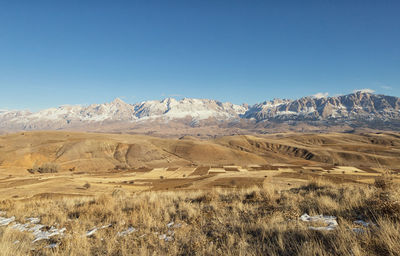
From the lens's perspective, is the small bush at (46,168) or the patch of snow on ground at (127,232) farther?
the small bush at (46,168)

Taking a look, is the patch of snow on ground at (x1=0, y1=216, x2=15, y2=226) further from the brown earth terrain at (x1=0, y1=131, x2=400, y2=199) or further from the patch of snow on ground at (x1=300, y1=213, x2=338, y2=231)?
the brown earth terrain at (x1=0, y1=131, x2=400, y2=199)

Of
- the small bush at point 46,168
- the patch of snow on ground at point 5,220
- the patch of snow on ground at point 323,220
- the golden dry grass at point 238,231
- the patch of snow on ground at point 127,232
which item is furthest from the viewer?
the small bush at point 46,168

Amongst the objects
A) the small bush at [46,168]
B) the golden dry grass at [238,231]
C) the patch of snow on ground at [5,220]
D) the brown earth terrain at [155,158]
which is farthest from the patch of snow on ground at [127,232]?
the small bush at [46,168]

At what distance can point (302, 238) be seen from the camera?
5957 mm

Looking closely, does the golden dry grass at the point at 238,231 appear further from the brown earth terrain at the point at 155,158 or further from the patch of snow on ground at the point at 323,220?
→ the brown earth terrain at the point at 155,158

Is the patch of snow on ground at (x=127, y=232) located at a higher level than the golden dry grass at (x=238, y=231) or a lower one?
lower

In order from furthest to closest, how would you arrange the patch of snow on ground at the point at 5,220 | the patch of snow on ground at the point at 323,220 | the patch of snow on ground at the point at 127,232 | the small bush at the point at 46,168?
the small bush at the point at 46,168, the patch of snow on ground at the point at 5,220, the patch of snow on ground at the point at 127,232, the patch of snow on ground at the point at 323,220

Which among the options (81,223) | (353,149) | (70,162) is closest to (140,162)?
(70,162)

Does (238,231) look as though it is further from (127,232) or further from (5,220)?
(5,220)

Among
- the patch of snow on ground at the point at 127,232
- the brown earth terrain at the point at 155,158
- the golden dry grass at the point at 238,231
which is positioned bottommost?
the brown earth terrain at the point at 155,158

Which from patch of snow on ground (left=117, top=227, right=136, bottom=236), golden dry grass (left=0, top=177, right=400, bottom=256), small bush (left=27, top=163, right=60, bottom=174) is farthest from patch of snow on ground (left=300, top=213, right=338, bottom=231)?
small bush (left=27, top=163, right=60, bottom=174)

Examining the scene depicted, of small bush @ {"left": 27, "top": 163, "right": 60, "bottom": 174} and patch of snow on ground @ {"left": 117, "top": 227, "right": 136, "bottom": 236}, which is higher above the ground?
patch of snow on ground @ {"left": 117, "top": 227, "right": 136, "bottom": 236}

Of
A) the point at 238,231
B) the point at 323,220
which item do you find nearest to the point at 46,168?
the point at 238,231

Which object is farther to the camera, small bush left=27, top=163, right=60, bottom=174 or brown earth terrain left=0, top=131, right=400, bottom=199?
brown earth terrain left=0, top=131, right=400, bottom=199
